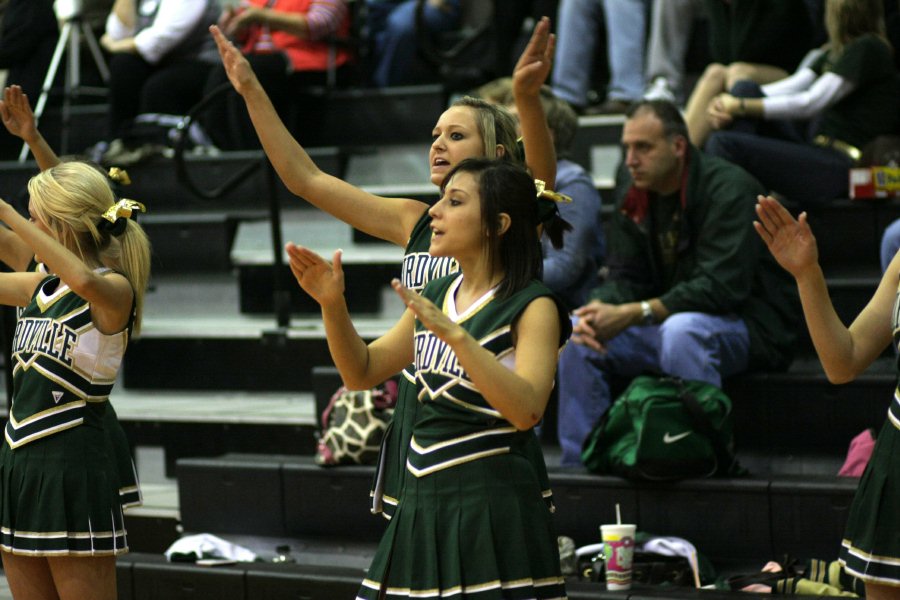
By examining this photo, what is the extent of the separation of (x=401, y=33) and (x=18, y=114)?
150 inches

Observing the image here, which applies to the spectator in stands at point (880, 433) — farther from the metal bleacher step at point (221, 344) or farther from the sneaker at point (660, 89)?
the sneaker at point (660, 89)

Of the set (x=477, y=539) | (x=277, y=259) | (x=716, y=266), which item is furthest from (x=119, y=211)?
(x=277, y=259)

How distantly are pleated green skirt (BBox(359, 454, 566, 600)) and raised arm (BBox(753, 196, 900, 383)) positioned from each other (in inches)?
25.0

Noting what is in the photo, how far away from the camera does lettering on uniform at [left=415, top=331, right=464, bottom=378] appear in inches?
101

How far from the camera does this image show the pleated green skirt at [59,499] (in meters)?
3.32

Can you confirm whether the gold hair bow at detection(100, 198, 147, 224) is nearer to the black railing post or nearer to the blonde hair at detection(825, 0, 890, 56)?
the black railing post

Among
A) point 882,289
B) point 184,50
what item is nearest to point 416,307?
point 882,289

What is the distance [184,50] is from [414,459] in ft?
15.9

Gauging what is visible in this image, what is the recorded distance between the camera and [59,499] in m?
3.32

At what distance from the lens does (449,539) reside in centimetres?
255

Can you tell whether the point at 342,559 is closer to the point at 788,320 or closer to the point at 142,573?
the point at 142,573

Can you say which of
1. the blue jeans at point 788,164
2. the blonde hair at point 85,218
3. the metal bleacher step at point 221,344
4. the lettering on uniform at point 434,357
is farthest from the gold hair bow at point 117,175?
the blue jeans at point 788,164

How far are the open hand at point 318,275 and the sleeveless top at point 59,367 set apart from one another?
975 millimetres

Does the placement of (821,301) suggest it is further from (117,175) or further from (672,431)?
(117,175)
